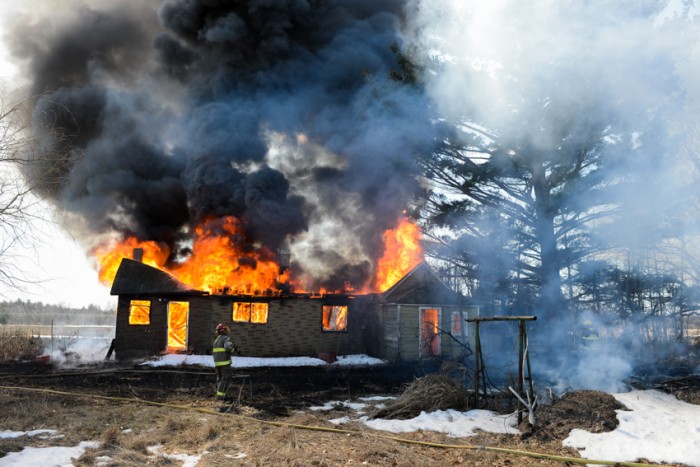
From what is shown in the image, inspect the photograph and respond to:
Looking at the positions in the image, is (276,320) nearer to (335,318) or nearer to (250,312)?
(250,312)

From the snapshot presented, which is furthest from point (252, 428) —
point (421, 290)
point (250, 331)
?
point (421, 290)

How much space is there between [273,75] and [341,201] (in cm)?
883

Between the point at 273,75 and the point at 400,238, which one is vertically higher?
the point at 273,75

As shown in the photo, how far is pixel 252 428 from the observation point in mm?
8125

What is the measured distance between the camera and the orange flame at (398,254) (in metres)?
22.3

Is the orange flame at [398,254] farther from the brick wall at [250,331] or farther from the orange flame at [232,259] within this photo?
the brick wall at [250,331]

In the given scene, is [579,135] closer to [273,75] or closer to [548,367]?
[548,367]

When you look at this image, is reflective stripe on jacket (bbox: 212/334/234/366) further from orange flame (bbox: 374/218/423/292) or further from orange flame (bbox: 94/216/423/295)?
orange flame (bbox: 374/218/423/292)

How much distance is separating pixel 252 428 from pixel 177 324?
13.3 metres

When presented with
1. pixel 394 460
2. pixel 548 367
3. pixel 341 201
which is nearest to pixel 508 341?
pixel 548 367

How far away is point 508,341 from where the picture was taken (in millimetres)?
20031

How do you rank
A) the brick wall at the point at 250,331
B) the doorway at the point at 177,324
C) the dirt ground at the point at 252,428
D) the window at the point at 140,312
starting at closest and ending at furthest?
the dirt ground at the point at 252,428 < the brick wall at the point at 250,331 < the window at the point at 140,312 < the doorway at the point at 177,324

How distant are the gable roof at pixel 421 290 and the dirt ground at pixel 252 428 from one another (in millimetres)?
7810

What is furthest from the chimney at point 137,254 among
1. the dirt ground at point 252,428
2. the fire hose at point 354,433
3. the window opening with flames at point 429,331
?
the window opening with flames at point 429,331
